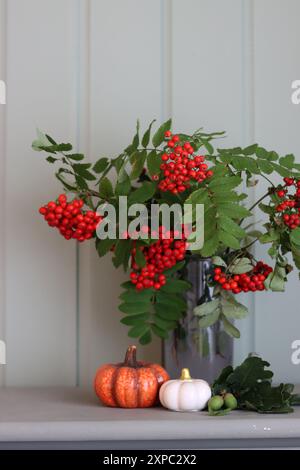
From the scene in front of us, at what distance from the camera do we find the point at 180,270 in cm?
129

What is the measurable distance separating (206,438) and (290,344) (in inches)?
20.1

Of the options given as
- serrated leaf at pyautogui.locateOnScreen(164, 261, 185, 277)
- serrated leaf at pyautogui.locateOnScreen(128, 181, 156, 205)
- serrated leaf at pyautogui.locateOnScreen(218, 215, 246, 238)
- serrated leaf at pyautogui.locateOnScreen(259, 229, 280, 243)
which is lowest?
serrated leaf at pyautogui.locateOnScreen(164, 261, 185, 277)

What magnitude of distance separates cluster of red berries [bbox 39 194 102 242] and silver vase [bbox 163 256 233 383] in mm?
199

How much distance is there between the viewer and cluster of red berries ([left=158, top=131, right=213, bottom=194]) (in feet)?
3.72

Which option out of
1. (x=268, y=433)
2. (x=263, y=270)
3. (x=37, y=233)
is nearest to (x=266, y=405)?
(x=268, y=433)

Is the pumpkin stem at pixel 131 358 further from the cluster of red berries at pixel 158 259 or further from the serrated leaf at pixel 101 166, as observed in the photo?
the serrated leaf at pixel 101 166

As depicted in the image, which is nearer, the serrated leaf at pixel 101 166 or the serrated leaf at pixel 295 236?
the serrated leaf at pixel 295 236

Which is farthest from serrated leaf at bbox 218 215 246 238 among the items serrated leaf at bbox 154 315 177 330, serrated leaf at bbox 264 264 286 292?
serrated leaf at bbox 154 315 177 330

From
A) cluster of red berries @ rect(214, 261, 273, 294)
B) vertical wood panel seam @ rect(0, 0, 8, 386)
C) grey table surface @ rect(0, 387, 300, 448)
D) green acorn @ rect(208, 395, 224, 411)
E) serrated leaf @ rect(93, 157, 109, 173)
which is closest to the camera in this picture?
grey table surface @ rect(0, 387, 300, 448)

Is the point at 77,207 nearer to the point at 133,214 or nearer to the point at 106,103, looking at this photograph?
the point at 133,214

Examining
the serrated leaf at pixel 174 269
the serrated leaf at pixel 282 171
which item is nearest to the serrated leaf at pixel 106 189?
the serrated leaf at pixel 174 269

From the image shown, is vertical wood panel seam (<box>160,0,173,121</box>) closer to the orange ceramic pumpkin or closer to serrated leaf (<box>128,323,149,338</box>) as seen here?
serrated leaf (<box>128,323,149,338</box>)

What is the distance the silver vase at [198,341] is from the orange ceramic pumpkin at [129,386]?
0.10 meters

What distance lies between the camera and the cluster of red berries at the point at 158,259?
1.19m
